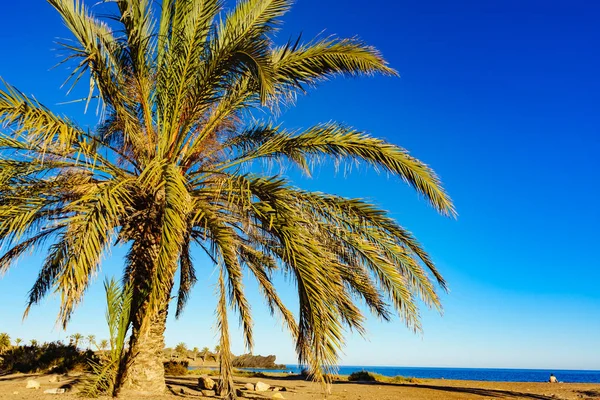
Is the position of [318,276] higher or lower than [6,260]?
lower

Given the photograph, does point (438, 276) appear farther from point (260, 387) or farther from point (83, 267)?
point (83, 267)

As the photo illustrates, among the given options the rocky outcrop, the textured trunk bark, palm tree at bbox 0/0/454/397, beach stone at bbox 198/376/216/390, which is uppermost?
palm tree at bbox 0/0/454/397

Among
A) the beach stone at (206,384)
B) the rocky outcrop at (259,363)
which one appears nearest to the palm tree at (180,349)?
the rocky outcrop at (259,363)

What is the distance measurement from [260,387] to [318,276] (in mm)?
5808

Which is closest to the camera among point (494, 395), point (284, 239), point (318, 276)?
point (318, 276)

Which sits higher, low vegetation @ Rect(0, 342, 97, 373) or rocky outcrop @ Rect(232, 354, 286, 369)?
low vegetation @ Rect(0, 342, 97, 373)

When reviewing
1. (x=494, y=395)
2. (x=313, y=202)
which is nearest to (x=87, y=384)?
(x=313, y=202)

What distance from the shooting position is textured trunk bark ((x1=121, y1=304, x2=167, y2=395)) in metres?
8.27

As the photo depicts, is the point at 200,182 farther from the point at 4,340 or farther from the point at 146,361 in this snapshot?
the point at 4,340

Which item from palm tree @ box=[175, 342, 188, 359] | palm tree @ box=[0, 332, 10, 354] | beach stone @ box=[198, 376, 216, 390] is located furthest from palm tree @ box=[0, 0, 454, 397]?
palm tree @ box=[175, 342, 188, 359]

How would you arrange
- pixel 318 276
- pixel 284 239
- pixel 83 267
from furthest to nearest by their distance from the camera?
pixel 284 239 → pixel 318 276 → pixel 83 267

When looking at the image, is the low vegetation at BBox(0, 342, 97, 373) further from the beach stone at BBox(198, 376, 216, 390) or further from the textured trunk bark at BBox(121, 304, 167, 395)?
the textured trunk bark at BBox(121, 304, 167, 395)

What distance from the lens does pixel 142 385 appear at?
8398 millimetres

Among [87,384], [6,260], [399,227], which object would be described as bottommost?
[87,384]
